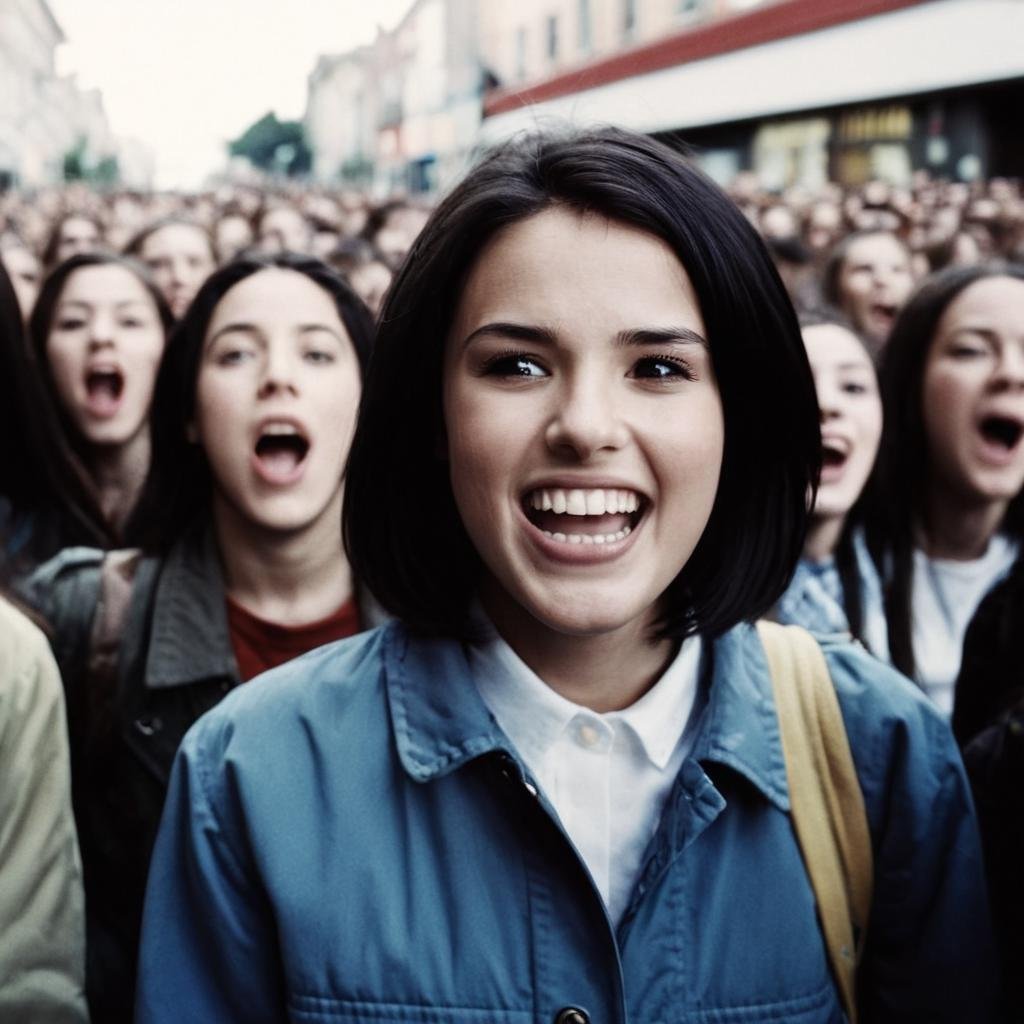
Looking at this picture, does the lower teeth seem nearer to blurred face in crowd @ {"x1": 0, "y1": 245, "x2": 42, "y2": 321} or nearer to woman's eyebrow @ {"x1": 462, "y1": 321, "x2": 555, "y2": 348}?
woman's eyebrow @ {"x1": 462, "y1": 321, "x2": 555, "y2": 348}

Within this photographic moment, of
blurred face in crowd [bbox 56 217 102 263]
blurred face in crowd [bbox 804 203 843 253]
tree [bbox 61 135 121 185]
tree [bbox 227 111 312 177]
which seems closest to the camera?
blurred face in crowd [bbox 56 217 102 263]

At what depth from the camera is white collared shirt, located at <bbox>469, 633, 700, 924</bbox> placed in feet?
4.80

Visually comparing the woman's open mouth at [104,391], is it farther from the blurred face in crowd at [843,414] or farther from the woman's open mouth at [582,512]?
the woman's open mouth at [582,512]

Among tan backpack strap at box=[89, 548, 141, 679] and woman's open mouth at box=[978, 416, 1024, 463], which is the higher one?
woman's open mouth at box=[978, 416, 1024, 463]

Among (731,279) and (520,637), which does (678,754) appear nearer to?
(520,637)

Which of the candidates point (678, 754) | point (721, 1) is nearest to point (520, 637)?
point (678, 754)

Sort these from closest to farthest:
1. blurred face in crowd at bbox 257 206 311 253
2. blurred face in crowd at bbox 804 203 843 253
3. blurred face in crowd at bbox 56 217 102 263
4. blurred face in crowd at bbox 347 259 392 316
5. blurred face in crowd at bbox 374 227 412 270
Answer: blurred face in crowd at bbox 347 259 392 316, blurred face in crowd at bbox 56 217 102 263, blurred face in crowd at bbox 374 227 412 270, blurred face in crowd at bbox 257 206 311 253, blurred face in crowd at bbox 804 203 843 253

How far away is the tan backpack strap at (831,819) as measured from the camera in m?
1.47

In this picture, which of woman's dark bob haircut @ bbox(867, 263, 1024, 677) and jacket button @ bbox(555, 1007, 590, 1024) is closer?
jacket button @ bbox(555, 1007, 590, 1024)

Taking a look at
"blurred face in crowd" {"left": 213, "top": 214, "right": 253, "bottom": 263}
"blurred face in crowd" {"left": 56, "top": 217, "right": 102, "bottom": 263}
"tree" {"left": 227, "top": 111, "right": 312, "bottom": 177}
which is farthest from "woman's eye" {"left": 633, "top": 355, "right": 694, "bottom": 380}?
"tree" {"left": 227, "top": 111, "right": 312, "bottom": 177}

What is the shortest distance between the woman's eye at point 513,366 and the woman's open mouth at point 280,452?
124cm

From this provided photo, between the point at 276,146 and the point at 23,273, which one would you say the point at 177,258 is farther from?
the point at 276,146

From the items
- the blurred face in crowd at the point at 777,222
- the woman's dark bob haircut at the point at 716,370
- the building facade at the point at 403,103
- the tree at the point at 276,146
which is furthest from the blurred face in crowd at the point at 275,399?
the tree at the point at 276,146

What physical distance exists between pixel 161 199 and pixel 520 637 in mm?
16441
